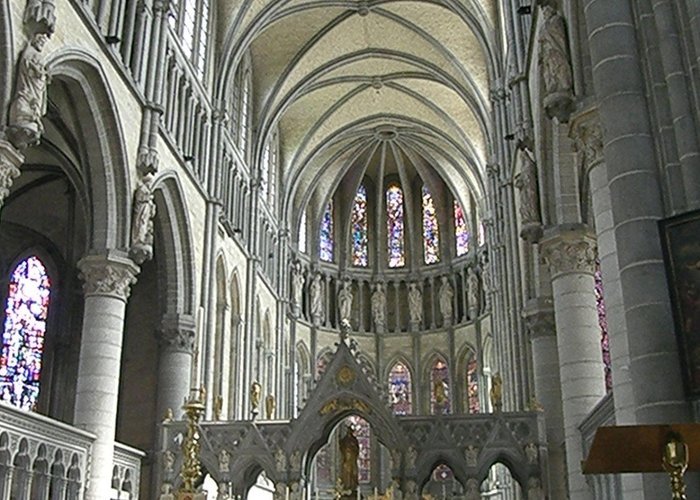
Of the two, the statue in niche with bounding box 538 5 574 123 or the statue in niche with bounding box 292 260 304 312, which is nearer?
the statue in niche with bounding box 538 5 574 123

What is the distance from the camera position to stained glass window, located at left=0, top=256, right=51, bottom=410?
22531mm

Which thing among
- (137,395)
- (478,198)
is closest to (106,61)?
(137,395)

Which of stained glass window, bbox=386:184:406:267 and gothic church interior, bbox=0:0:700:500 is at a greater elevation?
stained glass window, bbox=386:184:406:267

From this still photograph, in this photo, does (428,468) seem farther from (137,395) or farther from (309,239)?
(309,239)

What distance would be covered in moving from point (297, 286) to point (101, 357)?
21.5 m

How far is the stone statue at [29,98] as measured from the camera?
1366 centimetres

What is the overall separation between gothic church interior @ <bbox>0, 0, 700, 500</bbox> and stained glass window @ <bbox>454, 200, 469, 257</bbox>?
0.18 meters

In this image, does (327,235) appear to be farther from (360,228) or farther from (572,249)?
(572,249)

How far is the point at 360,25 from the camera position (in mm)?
31469

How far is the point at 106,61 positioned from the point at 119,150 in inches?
71.8

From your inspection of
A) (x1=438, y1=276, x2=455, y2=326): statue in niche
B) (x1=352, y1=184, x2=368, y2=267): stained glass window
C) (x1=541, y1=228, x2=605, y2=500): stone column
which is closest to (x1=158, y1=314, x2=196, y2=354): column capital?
(x1=541, y1=228, x2=605, y2=500): stone column

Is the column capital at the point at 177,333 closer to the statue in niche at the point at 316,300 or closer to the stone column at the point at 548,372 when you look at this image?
the stone column at the point at 548,372

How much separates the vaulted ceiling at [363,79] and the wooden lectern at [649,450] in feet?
66.7

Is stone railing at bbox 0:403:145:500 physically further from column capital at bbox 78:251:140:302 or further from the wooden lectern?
the wooden lectern
